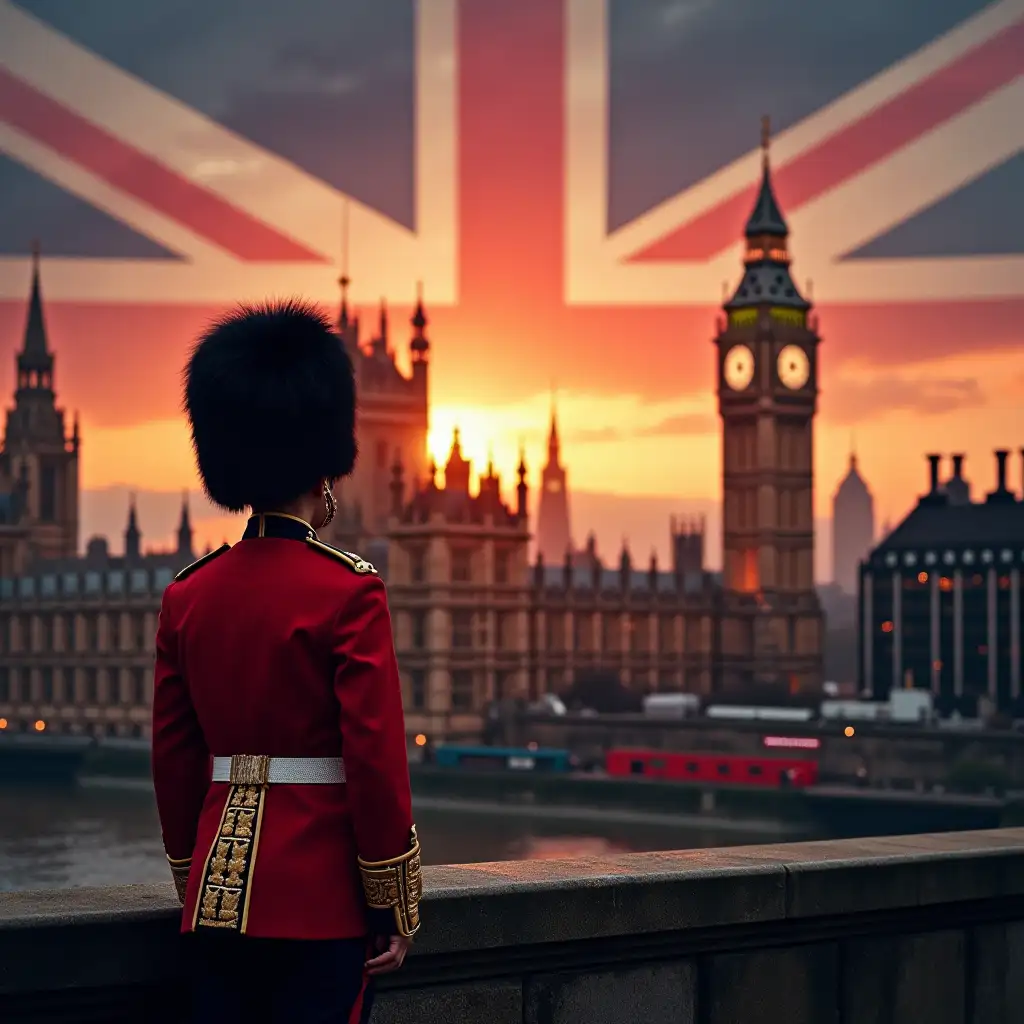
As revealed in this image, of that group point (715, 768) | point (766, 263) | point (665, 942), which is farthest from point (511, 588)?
point (665, 942)

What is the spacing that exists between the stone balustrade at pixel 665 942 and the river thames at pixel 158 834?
41.9 metres

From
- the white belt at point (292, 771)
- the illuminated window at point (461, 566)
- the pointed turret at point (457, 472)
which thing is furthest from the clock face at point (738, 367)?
the white belt at point (292, 771)

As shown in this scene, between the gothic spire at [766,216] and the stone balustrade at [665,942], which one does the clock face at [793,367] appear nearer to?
the gothic spire at [766,216]

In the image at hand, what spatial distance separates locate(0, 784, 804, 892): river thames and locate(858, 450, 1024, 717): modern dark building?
24.9 metres

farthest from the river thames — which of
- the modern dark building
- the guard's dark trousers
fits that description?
the guard's dark trousers

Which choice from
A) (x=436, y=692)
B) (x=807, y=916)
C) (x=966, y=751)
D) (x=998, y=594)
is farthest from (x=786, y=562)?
(x=807, y=916)

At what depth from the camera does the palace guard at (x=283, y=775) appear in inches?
189

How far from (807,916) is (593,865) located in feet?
2.04

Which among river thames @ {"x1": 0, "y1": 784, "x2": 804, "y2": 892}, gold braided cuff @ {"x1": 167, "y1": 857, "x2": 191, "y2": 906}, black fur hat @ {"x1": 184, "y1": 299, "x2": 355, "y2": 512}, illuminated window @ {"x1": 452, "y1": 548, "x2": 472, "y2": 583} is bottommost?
river thames @ {"x1": 0, "y1": 784, "x2": 804, "y2": 892}

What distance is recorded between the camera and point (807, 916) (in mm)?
6246

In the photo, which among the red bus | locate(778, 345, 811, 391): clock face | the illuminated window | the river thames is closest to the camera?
the river thames

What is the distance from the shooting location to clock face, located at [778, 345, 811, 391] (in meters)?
96.8

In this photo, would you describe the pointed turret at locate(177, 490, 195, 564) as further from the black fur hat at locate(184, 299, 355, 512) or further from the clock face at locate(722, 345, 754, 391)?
the black fur hat at locate(184, 299, 355, 512)

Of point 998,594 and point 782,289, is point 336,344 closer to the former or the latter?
point 998,594
